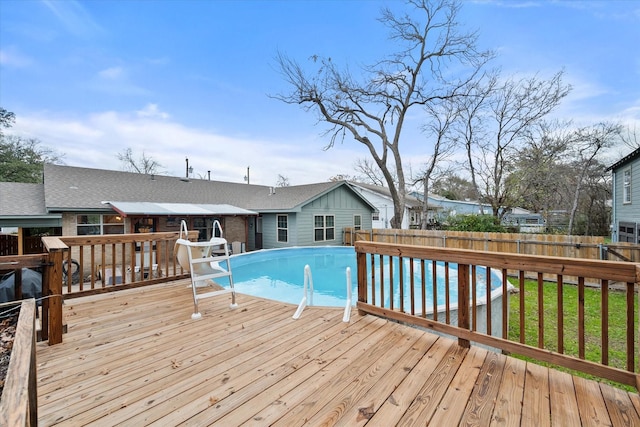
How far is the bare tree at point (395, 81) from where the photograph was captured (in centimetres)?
1302

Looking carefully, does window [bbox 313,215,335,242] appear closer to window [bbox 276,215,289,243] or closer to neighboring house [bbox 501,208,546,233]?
window [bbox 276,215,289,243]

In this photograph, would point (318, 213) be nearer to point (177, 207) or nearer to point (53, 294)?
point (177, 207)

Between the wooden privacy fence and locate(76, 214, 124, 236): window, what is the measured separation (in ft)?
34.7

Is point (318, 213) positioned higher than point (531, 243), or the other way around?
point (318, 213)

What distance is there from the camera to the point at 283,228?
13.8 metres

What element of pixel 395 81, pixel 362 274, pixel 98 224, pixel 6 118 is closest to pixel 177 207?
pixel 98 224

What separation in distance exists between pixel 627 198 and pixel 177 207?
17.0 metres

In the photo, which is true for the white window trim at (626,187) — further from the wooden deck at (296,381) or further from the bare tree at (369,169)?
the bare tree at (369,169)

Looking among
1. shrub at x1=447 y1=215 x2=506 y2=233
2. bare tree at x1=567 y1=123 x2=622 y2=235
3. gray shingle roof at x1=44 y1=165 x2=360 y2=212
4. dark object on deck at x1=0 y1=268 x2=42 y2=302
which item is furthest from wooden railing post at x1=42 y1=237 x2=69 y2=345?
bare tree at x1=567 y1=123 x2=622 y2=235

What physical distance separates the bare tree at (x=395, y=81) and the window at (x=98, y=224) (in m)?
9.01

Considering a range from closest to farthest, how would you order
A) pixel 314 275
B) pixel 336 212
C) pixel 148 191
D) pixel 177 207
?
1. pixel 314 275
2. pixel 177 207
3. pixel 148 191
4. pixel 336 212

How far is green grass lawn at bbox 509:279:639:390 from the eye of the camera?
421 centimetres

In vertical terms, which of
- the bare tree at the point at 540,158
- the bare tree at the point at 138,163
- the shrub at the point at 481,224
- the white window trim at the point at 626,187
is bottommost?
the shrub at the point at 481,224

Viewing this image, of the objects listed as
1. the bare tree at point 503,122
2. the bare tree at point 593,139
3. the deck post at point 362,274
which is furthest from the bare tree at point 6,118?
the bare tree at point 593,139
